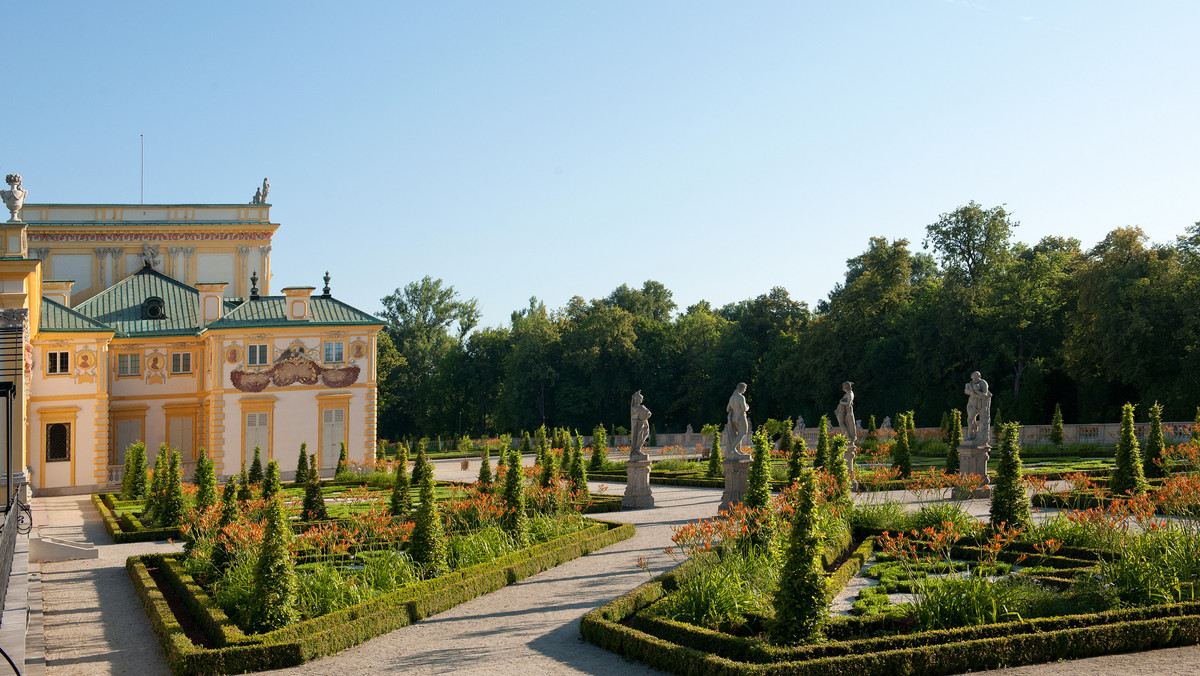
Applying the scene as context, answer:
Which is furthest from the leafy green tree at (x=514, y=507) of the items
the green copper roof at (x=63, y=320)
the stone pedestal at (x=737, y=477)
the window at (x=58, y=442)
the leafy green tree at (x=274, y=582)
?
the green copper roof at (x=63, y=320)

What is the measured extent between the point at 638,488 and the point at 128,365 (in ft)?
75.2

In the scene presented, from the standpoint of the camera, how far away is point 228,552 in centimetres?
1452

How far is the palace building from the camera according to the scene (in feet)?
110

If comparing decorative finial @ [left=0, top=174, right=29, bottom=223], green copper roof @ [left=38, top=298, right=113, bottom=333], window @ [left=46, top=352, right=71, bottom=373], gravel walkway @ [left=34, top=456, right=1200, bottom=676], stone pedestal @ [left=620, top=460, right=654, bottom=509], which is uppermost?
decorative finial @ [left=0, top=174, right=29, bottom=223]

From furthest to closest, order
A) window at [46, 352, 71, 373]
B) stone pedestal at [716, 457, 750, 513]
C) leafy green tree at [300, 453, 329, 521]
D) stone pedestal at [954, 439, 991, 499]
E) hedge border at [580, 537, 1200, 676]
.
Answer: window at [46, 352, 71, 373], stone pedestal at [954, 439, 991, 499], leafy green tree at [300, 453, 329, 521], stone pedestal at [716, 457, 750, 513], hedge border at [580, 537, 1200, 676]

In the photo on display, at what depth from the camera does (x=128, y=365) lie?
122ft

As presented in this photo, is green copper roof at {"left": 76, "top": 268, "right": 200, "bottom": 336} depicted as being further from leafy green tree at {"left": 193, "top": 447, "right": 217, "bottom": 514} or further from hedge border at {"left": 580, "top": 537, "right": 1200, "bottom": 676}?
hedge border at {"left": 580, "top": 537, "right": 1200, "bottom": 676}

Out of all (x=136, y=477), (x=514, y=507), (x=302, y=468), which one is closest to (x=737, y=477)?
(x=514, y=507)

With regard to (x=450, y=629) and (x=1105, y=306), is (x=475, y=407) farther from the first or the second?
(x=450, y=629)

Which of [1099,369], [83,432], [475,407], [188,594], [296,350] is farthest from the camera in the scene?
[475,407]

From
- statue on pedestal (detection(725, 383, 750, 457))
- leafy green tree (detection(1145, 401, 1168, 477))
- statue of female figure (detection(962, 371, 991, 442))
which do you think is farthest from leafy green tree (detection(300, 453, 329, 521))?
leafy green tree (detection(1145, 401, 1168, 477))

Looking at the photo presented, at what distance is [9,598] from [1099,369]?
45.1m

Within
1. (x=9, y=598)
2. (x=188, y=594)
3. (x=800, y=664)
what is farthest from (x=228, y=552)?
(x=800, y=664)

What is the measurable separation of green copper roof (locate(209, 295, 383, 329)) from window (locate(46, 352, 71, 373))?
472cm
